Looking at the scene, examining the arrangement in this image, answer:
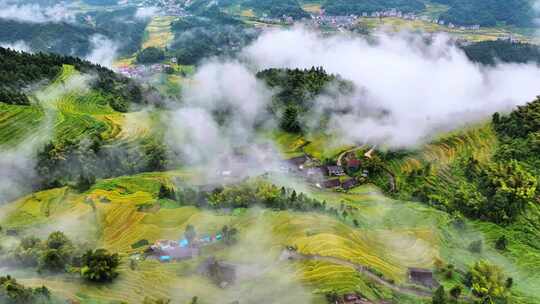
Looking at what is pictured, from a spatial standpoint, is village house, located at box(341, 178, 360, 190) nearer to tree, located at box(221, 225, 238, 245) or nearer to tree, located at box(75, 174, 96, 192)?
tree, located at box(221, 225, 238, 245)

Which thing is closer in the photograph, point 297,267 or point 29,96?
point 297,267

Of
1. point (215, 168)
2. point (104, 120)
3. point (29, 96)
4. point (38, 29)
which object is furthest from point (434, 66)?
point (38, 29)

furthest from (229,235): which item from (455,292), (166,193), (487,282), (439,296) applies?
(487,282)

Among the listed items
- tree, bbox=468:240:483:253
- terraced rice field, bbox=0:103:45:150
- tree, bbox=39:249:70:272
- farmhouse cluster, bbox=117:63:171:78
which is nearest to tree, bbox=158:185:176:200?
tree, bbox=39:249:70:272

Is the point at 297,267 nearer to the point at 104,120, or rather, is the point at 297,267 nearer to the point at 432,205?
the point at 432,205

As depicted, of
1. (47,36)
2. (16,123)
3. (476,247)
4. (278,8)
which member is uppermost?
(278,8)

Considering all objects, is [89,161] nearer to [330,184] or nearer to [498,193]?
[330,184]
